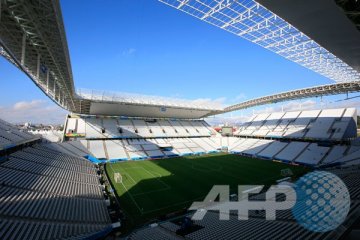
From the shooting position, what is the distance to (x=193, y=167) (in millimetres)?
31172

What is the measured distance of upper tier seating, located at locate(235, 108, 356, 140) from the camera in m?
36.7

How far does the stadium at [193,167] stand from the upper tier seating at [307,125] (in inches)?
13.1

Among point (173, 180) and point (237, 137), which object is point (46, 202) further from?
point (237, 137)

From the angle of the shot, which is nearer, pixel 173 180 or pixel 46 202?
pixel 46 202

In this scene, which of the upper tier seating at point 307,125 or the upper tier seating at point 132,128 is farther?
the upper tier seating at point 132,128

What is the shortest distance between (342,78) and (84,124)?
146 feet

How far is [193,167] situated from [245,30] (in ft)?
66.2

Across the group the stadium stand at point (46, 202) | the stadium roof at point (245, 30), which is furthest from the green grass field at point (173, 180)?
the stadium roof at point (245, 30)

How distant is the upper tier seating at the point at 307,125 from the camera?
3669 centimetres

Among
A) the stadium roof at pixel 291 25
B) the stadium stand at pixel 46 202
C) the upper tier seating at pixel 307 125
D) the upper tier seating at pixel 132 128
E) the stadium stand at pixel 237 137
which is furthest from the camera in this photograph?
the upper tier seating at pixel 132 128

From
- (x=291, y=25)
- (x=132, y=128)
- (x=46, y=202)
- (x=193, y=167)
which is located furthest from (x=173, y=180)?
(x=132, y=128)

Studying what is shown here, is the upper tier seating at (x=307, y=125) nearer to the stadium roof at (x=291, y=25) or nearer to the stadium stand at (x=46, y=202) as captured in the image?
the stadium roof at (x=291, y=25)

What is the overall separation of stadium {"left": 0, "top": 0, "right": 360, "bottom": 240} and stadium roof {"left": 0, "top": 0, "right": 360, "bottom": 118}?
0.08 metres

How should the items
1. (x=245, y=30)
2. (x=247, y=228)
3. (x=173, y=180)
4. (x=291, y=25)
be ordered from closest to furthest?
(x=247, y=228) < (x=291, y=25) < (x=245, y=30) < (x=173, y=180)
